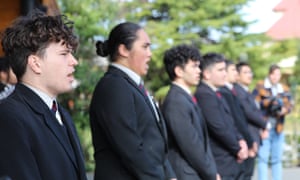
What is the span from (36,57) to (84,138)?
10.3 m

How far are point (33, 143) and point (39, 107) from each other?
174 mm

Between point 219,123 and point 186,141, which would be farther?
point 219,123

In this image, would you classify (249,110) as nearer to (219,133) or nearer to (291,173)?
(219,133)

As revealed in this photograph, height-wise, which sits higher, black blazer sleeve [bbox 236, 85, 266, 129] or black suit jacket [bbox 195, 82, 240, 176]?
black suit jacket [bbox 195, 82, 240, 176]

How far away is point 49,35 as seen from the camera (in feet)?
9.23

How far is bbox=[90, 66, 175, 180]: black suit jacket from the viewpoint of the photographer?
3.73 m

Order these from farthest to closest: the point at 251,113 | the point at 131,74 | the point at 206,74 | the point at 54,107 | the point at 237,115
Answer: the point at 251,113
the point at 237,115
the point at 206,74
the point at 131,74
the point at 54,107

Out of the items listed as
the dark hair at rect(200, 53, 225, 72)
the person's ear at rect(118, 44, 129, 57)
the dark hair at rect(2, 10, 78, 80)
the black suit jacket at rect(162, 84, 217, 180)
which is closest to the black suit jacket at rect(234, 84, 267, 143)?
the dark hair at rect(200, 53, 225, 72)

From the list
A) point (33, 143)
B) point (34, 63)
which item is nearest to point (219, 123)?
point (34, 63)

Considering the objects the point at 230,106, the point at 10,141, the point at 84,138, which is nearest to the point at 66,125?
the point at 10,141

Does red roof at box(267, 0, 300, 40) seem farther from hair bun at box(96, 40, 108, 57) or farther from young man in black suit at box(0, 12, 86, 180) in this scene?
young man in black suit at box(0, 12, 86, 180)

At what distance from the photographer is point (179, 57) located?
5.37 metres

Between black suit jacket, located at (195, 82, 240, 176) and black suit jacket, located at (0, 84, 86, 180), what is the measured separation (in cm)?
339

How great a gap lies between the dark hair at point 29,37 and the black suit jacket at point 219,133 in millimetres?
3401
